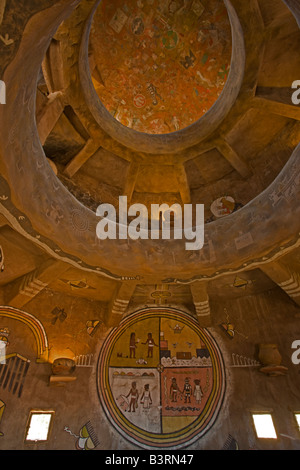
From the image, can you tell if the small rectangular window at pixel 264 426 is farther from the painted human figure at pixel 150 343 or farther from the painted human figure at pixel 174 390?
the painted human figure at pixel 150 343

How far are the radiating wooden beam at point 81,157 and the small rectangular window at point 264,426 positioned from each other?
876 cm

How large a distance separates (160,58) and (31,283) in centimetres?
865

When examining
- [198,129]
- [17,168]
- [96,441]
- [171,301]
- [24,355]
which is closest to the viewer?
[17,168]

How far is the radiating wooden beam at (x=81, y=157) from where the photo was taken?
308 inches

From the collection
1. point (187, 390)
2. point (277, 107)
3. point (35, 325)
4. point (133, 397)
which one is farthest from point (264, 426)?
point (277, 107)

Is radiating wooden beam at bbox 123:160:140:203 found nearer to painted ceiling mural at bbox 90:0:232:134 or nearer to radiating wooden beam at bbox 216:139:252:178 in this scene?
painted ceiling mural at bbox 90:0:232:134

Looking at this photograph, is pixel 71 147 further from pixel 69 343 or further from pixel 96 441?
pixel 96 441

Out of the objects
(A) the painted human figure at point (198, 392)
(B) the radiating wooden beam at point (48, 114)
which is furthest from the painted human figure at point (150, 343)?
(B) the radiating wooden beam at point (48, 114)

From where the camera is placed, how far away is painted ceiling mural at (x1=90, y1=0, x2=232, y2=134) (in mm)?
7789

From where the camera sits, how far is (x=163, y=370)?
7.82 meters

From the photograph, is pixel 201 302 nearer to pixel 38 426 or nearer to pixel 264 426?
pixel 264 426

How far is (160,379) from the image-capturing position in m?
7.68

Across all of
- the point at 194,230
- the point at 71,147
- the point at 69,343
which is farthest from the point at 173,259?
the point at 71,147

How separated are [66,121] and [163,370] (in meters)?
8.08
